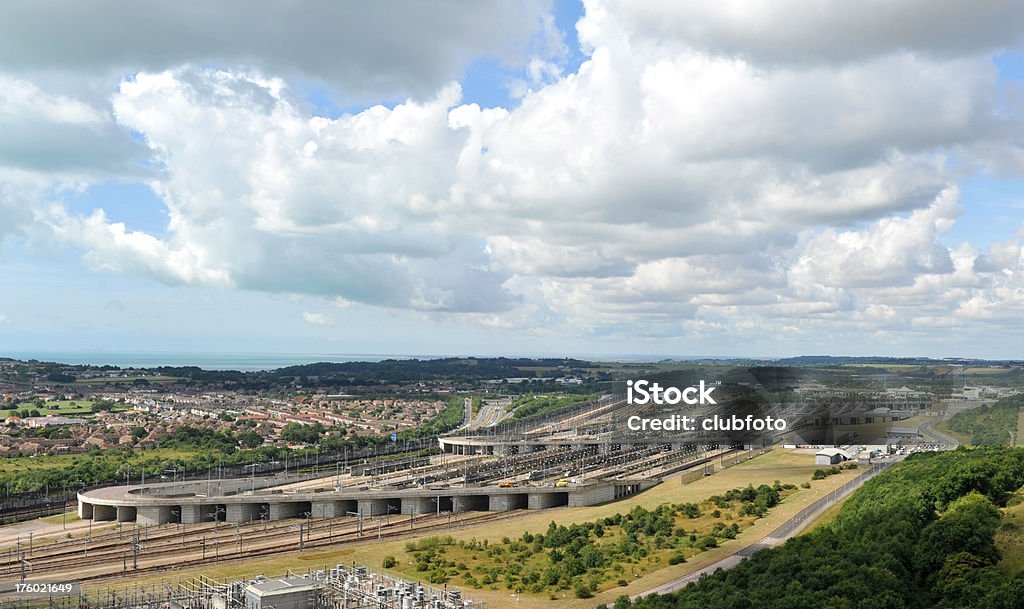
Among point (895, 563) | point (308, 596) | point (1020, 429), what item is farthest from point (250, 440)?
point (895, 563)

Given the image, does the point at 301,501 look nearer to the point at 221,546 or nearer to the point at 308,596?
the point at 221,546

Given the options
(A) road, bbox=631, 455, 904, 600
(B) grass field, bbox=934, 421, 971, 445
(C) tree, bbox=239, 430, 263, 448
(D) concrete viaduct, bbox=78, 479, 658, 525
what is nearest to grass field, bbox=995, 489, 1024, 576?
(A) road, bbox=631, 455, 904, 600

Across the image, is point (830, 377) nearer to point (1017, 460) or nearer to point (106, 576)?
point (1017, 460)

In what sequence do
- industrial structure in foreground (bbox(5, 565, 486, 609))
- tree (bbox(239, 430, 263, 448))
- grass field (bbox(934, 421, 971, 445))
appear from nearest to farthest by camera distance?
industrial structure in foreground (bbox(5, 565, 486, 609)) < grass field (bbox(934, 421, 971, 445)) < tree (bbox(239, 430, 263, 448))

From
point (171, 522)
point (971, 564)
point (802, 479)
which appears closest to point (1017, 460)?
point (971, 564)

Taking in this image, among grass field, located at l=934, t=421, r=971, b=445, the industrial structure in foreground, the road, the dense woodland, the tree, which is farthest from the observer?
the tree

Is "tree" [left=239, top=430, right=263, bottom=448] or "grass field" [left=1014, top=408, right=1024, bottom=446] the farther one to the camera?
"tree" [left=239, top=430, right=263, bottom=448]

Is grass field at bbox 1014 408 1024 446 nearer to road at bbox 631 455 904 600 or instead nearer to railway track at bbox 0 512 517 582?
road at bbox 631 455 904 600
